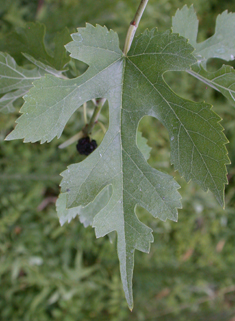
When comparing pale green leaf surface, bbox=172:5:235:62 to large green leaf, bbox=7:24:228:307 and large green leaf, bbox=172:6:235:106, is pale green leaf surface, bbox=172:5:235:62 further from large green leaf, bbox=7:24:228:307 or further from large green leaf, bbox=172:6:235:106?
large green leaf, bbox=7:24:228:307

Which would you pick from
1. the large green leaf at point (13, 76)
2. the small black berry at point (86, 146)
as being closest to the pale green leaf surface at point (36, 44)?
the large green leaf at point (13, 76)

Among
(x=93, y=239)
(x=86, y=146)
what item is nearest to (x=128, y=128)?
(x=86, y=146)

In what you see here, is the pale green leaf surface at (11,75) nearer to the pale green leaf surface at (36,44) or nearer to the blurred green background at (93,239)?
the pale green leaf surface at (36,44)

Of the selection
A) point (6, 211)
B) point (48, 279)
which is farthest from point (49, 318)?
point (6, 211)

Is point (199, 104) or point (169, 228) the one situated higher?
point (199, 104)

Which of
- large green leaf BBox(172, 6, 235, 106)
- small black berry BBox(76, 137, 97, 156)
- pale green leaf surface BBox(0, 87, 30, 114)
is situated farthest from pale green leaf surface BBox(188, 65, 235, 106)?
pale green leaf surface BBox(0, 87, 30, 114)

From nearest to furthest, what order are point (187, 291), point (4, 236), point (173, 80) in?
point (4, 236) < point (173, 80) < point (187, 291)

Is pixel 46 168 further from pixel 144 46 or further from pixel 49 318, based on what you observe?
pixel 144 46

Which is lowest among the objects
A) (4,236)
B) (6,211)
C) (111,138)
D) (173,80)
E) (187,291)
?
(187,291)
